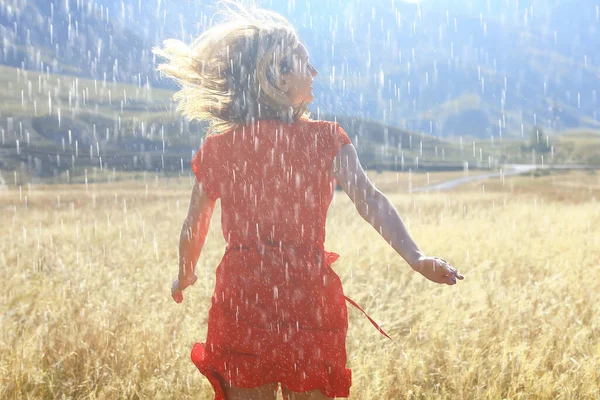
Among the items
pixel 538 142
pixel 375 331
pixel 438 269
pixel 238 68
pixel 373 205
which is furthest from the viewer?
pixel 538 142

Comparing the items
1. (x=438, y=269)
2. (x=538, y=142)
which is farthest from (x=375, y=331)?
(x=538, y=142)

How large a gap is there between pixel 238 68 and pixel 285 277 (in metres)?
0.79

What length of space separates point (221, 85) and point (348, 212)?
48.6 ft

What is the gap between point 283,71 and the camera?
6.81 feet

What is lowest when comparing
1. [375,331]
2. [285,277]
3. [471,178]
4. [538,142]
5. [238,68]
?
[471,178]

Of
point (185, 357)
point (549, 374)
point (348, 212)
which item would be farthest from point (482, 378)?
point (348, 212)

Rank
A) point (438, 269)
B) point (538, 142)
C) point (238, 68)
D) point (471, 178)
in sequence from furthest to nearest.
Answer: point (538, 142), point (471, 178), point (238, 68), point (438, 269)

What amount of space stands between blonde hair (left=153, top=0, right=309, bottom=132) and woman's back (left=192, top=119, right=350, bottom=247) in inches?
3.7

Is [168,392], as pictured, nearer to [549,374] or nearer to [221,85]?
[221,85]

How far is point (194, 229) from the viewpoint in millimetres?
2244

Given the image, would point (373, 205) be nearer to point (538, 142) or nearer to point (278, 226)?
point (278, 226)

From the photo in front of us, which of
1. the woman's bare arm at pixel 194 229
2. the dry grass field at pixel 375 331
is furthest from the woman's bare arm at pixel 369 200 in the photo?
the dry grass field at pixel 375 331

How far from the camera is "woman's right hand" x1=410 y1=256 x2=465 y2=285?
171 centimetres

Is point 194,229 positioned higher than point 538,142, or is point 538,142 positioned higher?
point 538,142
